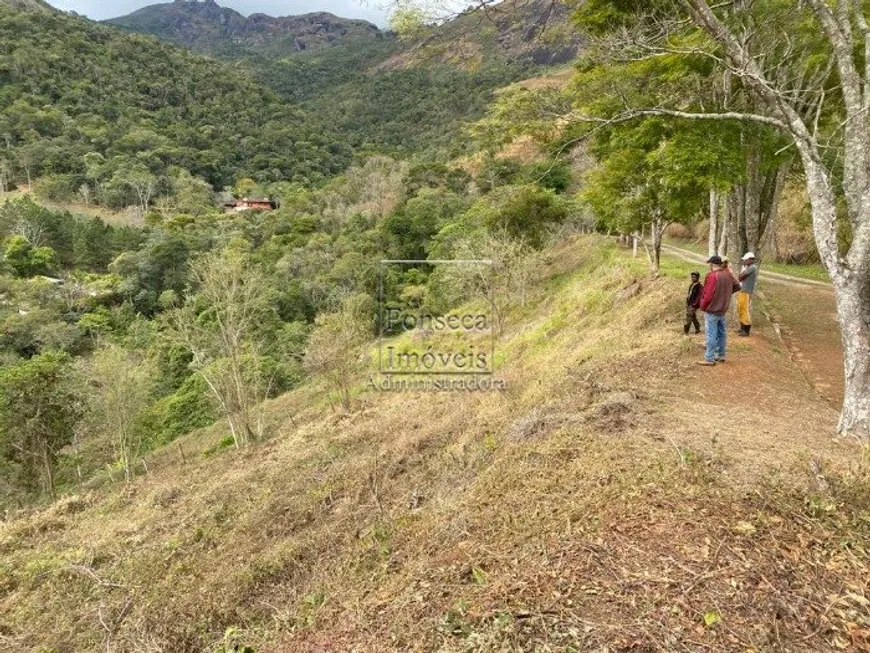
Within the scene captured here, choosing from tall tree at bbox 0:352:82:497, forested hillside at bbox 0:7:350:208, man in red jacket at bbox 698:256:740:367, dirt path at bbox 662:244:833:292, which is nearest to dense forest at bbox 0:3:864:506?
tall tree at bbox 0:352:82:497

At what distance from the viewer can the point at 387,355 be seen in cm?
2116

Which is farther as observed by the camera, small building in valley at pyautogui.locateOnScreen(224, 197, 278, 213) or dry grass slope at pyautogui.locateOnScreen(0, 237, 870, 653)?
small building in valley at pyautogui.locateOnScreen(224, 197, 278, 213)

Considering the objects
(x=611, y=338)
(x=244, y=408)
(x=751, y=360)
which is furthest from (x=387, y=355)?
(x=751, y=360)

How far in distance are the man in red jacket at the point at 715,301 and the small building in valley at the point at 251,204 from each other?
61908mm

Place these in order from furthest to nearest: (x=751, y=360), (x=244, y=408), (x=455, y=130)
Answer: (x=455, y=130) < (x=244, y=408) < (x=751, y=360)

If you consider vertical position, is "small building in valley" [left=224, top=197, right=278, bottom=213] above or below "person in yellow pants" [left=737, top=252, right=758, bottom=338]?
above

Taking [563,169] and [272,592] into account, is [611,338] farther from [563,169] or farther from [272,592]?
[563,169]

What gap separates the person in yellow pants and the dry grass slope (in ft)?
2.46

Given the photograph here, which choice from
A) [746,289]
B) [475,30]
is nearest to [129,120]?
[475,30]

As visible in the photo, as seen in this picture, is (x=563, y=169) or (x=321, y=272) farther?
(x=321, y=272)

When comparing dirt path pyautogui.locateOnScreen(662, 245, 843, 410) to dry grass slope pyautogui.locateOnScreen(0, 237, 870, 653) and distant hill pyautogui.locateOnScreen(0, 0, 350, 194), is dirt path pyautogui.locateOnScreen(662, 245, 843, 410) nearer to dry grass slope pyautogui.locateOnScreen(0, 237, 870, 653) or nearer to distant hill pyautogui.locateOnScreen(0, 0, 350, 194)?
dry grass slope pyautogui.locateOnScreen(0, 237, 870, 653)

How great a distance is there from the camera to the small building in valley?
62781 mm

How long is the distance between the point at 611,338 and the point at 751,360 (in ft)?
8.78

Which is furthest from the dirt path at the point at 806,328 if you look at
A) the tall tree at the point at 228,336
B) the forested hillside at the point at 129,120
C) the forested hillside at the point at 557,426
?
the forested hillside at the point at 129,120
